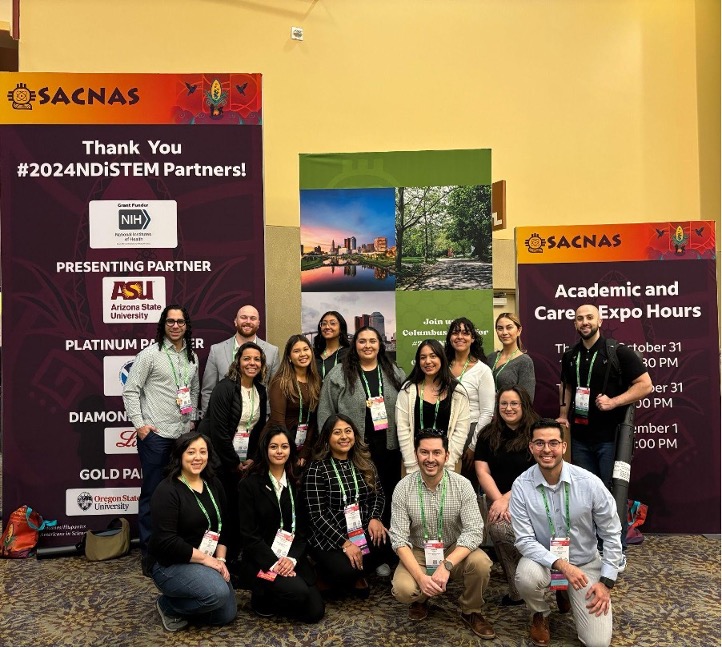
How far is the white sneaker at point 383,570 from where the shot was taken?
3.64 metres

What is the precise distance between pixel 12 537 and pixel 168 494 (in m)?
1.79

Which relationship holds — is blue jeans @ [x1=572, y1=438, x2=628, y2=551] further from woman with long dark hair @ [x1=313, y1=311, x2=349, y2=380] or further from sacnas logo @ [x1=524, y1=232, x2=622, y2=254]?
woman with long dark hair @ [x1=313, y1=311, x2=349, y2=380]

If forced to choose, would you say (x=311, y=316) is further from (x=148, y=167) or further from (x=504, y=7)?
(x=504, y=7)

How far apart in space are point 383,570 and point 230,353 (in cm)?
152

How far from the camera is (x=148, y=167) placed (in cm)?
437

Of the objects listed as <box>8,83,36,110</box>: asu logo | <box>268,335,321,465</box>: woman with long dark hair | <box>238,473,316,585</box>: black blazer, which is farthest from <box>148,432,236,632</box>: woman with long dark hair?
<box>8,83,36,110</box>: asu logo

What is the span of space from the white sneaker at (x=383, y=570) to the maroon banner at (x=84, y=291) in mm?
1702

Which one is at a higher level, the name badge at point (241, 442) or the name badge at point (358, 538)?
the name badge at point (241, 442)

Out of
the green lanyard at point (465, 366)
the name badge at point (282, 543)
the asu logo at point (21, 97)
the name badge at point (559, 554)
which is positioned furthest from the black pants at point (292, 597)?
the asu logo at point (21, 97)

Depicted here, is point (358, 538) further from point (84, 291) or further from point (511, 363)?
point (84, 291)

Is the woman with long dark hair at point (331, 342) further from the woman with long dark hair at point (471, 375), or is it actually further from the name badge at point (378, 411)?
the woman with long dark hair at point (471, 375)

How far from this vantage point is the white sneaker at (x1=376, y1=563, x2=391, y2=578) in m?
3.64

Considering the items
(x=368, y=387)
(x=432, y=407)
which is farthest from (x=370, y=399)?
(x=432, y=407)

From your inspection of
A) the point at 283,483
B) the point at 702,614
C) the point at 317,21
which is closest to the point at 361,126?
the point at 317,21
